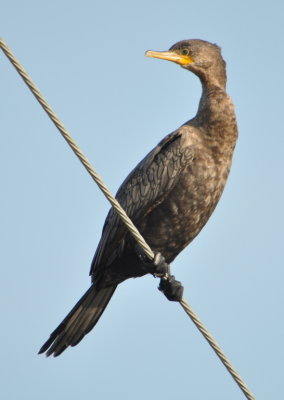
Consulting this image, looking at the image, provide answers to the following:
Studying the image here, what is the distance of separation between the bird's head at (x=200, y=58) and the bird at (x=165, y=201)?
0.56 feet

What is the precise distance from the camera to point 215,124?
286 inches

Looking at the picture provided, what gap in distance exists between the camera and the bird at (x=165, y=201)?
711 centimetres

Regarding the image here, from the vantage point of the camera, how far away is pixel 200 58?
7758mm

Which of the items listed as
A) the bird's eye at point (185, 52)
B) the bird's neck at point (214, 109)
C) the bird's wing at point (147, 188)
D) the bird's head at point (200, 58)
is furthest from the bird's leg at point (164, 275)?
the bird's eye at point (185, 52)

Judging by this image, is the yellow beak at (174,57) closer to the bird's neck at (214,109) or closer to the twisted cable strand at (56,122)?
the bird's neck at (214,109)

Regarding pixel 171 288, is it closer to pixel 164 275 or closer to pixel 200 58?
pixel 164 275

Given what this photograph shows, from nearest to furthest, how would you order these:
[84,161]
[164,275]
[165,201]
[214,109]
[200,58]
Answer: [84,161]
[164,275]
[165,201]
[214,109]
[200,58]

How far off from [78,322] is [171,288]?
3.46 feet

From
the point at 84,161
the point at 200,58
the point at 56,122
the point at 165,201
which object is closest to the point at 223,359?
the point at 84,161

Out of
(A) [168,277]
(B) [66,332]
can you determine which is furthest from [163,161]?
(B) [66,332]

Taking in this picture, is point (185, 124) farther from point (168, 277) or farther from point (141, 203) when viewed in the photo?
point (168, 277)

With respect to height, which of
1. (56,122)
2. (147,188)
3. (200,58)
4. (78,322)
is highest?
(200,58)

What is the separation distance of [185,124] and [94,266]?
1412mm

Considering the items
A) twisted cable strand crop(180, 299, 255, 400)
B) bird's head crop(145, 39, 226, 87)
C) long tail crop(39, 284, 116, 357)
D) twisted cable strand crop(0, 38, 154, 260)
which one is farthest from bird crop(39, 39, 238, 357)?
twisted cable strand crop(0, 38, 154, 260)
